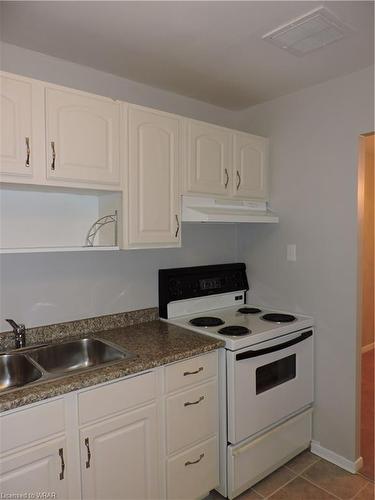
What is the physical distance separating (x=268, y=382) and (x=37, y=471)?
1.30 m

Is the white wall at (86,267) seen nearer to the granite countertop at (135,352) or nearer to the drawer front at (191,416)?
the granite countertop at (135,352)

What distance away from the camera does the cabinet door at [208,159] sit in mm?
2154

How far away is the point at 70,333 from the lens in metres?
2.04

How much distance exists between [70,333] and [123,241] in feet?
2.05

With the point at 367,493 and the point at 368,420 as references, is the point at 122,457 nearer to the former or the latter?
the point at 367,493

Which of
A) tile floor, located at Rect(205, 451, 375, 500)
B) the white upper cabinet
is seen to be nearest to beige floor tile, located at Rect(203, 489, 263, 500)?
tile floor, located at Rect(205, 451, 375, 500)

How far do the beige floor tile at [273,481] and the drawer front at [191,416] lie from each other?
492 millimetres

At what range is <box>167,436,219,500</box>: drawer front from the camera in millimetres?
1791

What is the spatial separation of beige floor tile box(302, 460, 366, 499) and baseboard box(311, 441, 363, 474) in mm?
28

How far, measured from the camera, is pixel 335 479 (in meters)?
2.15

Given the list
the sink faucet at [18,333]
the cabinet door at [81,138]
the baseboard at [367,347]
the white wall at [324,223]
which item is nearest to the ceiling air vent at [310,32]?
the white wall at [324,223]

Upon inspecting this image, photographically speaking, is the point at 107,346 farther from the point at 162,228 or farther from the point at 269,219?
the point at 269,219

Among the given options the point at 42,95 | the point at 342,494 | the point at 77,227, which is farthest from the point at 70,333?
the point at 342,494

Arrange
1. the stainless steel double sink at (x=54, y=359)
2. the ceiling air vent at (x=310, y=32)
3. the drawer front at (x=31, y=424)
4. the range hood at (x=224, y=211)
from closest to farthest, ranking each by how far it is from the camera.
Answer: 1. the drawer front at (x=31, y=424)
2. the ceiling air vent at (x=310, y=32)
3. the stainless steel double sink at (x=54, y=359)
4. the range hood at (x=224, y=211)
